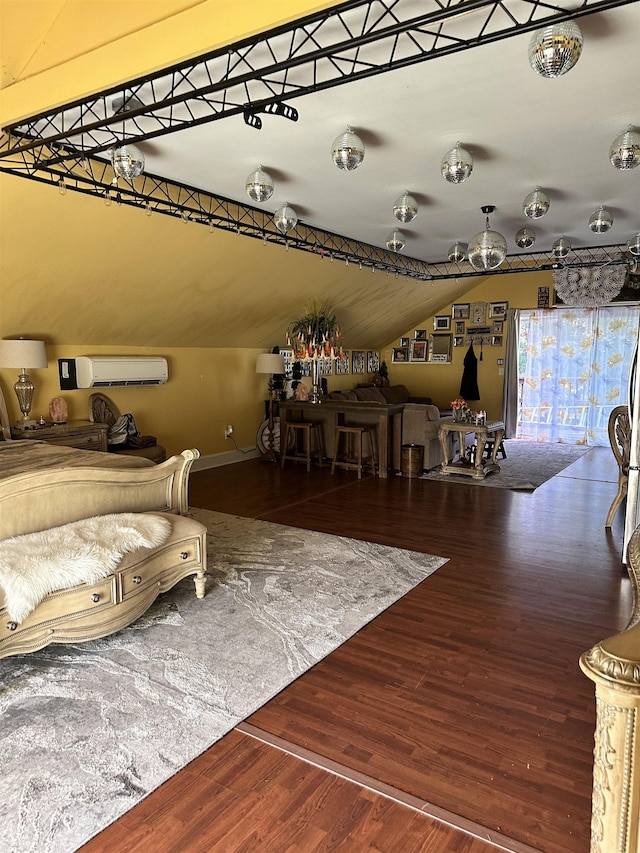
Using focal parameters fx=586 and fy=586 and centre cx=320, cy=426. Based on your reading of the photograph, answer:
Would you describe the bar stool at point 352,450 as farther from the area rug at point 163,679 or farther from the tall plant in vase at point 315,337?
the area rug at point 163,679

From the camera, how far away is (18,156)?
399 centimetres

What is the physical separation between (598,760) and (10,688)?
2507mm

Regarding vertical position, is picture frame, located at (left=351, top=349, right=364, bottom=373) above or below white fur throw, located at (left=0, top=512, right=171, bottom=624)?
above

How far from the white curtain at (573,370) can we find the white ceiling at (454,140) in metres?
3.73

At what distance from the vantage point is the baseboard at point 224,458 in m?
7.81

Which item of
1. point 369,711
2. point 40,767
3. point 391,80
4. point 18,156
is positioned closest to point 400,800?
point 369,711

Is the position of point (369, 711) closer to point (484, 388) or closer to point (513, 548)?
point (513, 548)

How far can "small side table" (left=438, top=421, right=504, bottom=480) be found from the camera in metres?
7.20

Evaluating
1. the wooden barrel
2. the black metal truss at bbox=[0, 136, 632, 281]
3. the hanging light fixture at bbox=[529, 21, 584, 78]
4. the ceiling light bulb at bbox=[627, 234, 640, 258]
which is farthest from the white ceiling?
the wooden barrel

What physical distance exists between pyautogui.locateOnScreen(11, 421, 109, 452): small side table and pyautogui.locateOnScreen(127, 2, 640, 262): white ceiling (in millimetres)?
2557

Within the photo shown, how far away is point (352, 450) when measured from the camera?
8047mm

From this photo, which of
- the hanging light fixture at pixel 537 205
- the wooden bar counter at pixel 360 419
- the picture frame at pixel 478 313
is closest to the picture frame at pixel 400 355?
the picture frame at pixel 478 313

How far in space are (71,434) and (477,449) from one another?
4.67 meters

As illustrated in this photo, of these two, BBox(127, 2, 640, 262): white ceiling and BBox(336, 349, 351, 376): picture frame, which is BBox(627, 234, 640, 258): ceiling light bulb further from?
BBox(336, 349, 351, 376): picture frame
